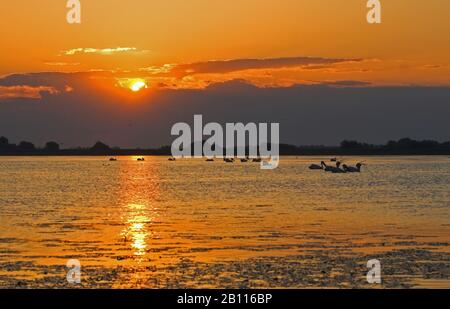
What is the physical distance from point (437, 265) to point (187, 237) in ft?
34.0

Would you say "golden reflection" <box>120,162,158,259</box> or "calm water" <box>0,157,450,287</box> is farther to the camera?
"golden reflection" <box>120,162,158,259</box>

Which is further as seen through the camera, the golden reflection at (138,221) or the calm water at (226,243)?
the golden reflection at (138,221)

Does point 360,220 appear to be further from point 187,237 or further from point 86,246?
point 86,246

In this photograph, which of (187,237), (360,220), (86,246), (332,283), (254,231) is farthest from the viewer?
(360,220)

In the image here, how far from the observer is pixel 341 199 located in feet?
174

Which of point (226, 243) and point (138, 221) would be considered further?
point (138, 221)

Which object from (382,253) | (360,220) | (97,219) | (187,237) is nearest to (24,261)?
(187,237)

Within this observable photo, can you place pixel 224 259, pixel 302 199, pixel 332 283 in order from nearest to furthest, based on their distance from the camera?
pixel 332 283 → pixel 224 259 → pixel 302 199

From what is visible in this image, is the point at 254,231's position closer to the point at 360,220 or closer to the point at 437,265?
the point at 360,220

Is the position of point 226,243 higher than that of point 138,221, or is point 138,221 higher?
point 138,221

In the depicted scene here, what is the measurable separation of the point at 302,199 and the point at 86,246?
28404mm
